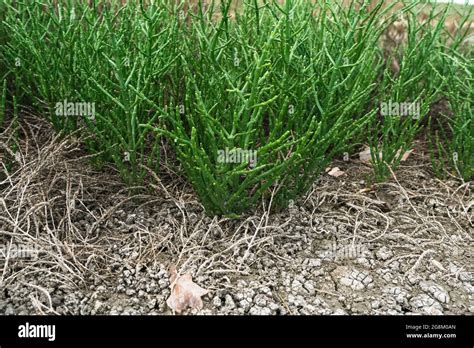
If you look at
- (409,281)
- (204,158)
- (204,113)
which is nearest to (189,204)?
(204,158)

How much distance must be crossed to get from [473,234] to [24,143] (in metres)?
2.07

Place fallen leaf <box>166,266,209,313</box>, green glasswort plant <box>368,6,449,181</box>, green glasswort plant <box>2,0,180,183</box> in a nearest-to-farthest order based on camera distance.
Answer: fallen leaf <box>166,266,209,313</box> → green glasswort plant <box>2,0,180,183</box> → green glasswort plant <box>368,6,449,181</box>

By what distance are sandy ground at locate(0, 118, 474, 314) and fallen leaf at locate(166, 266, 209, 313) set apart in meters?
0.03

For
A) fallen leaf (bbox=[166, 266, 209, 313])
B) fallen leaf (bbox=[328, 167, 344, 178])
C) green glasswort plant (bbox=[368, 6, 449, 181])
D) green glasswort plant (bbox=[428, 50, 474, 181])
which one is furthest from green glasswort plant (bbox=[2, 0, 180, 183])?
green glasswort plant (bbox=[428, 50, 474, 181])

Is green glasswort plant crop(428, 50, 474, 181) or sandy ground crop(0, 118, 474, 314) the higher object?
green glasswort plant crop(428, 50, 474, 181)

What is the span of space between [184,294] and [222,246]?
0.33 meters

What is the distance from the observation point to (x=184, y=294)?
6.66 feet

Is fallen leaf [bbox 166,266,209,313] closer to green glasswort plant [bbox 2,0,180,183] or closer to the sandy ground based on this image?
the sandy ground

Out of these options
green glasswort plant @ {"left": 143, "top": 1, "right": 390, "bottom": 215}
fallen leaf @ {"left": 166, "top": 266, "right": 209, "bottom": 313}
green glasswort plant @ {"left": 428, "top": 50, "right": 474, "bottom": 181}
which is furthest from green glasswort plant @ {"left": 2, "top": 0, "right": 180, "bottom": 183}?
green glasswort plant @ {"left": 428, "top": 50, "right": 474, "bottom": 181}

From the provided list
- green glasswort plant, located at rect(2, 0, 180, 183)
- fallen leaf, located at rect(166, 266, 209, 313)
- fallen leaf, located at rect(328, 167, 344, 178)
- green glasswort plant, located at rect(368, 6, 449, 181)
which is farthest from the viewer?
fallen leaf, located at rect(328, 167, 344, 178)

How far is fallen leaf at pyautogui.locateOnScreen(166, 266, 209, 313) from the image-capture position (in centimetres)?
201

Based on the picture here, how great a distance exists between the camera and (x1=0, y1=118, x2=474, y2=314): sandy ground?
81.4 inches

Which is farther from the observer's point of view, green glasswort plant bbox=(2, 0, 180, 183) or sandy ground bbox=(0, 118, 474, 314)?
green glasswort plant bbox=(2, 0, 180, 183)

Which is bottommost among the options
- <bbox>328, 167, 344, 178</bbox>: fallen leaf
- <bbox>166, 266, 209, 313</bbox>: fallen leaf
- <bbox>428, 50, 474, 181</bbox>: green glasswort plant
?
<bbox>166, 266, 209, 313</bbox>: fallen leaf
